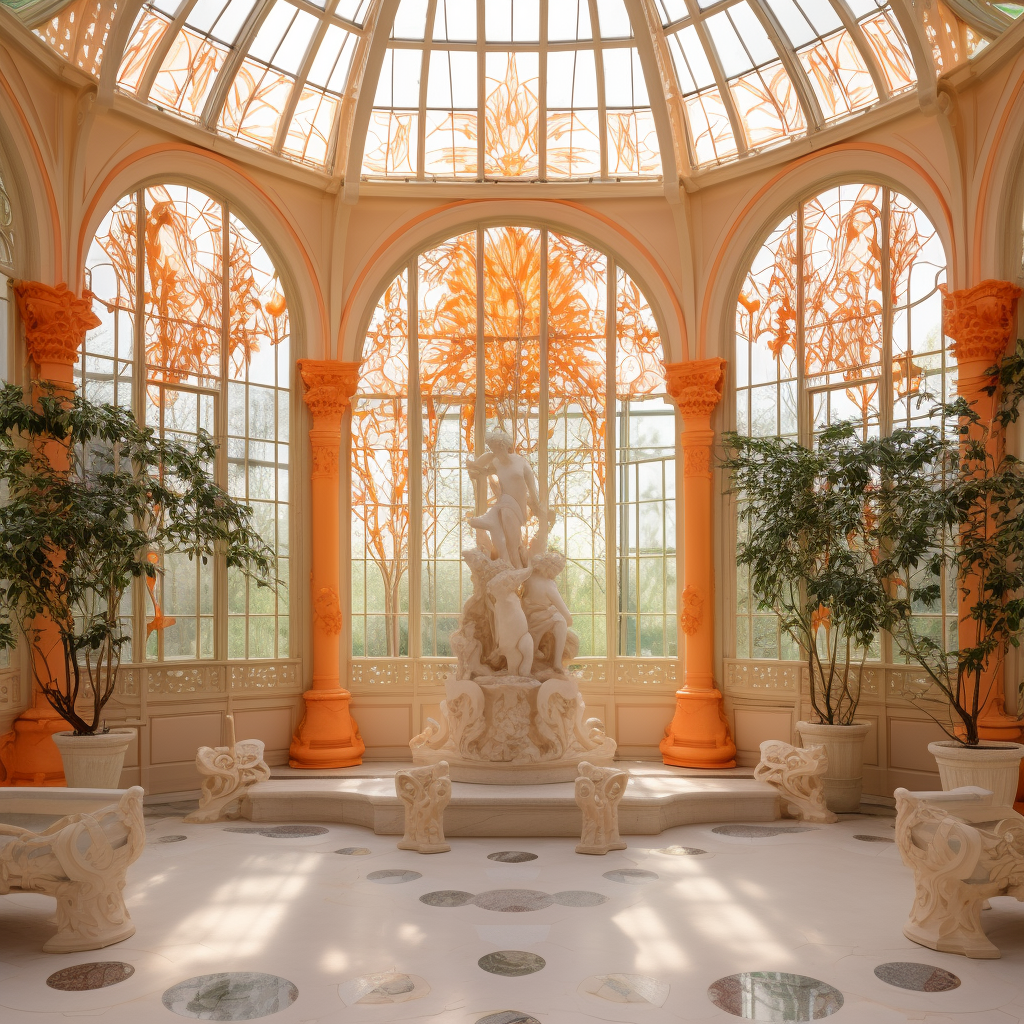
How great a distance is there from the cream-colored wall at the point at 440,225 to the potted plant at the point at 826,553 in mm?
817

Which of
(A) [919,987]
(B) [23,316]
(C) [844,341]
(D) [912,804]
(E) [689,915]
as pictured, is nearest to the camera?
(A) [919,987]

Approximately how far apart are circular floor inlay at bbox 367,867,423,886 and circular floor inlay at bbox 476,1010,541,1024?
204 centimetres

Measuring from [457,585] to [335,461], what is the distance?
1.78 meters

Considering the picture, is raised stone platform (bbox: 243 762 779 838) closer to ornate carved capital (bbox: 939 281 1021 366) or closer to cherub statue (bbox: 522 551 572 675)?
cherub statue (bbox: 522 551 572 675)

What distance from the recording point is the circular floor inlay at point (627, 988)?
4.28 metres

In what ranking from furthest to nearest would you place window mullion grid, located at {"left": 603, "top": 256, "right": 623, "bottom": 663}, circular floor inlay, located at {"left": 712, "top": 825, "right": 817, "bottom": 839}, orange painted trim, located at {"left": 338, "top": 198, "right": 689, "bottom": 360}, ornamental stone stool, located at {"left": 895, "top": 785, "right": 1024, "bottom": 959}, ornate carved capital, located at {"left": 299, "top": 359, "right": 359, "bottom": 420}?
orange painted trim, located at {"left": 338, "top": 198, "right": 689, "bottom": 360}
window mullion grid, located at {"left": 603, "top": 256, "right": 623, "bottom": 663}
ornate carved capital, located at {"left": 299, "top": 359, "right": 359, "bottom": 420}
circular floor inlay, located at {"left": 712, "top": 825, "right": 817, "bottom": 839}
ornamental stone stool, located at {"left": 895, "top": 785, "right": 1024, "bottom": 959}

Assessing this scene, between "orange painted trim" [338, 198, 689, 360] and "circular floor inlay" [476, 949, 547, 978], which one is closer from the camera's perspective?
"circular floor inlay" [476, 949, 547, 978]

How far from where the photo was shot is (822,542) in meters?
8.20

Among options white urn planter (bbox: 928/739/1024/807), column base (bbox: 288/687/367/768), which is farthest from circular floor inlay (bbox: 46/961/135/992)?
white urn planter (bbox: 928/739/1024/807)

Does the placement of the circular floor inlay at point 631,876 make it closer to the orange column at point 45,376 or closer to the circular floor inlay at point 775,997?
the circular floor inlay at point 775,997

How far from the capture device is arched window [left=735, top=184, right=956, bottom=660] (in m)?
8.85

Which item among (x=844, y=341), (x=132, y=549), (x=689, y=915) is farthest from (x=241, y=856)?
(x=844, y=341)

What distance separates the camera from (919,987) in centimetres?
438

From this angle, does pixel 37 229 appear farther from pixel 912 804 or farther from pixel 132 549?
pixel 912 804
